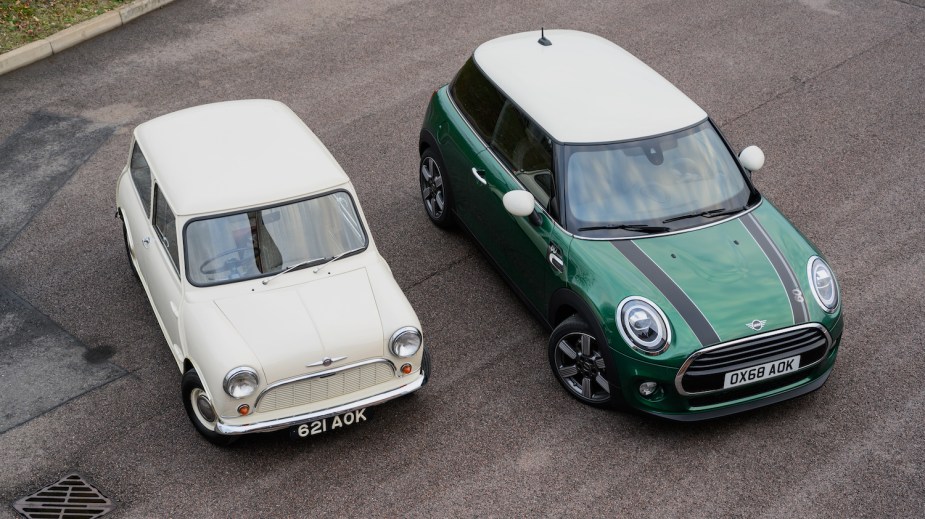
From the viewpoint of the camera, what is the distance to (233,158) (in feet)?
22.3

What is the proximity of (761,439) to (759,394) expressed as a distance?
1.06ft

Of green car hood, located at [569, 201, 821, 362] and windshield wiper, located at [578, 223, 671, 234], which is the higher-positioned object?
windshield wiper, located at [578, 223, 671, 234]

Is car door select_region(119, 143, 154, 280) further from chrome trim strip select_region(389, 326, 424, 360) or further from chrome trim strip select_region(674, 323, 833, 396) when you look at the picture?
chrome trim strip select_region(674, 323, 833, 396)

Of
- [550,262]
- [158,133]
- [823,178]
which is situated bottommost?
[823,178]

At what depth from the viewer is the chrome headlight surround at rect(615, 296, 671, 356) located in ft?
19.9

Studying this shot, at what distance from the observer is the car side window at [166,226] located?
21.2 ft

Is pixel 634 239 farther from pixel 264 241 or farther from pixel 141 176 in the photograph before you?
pixel 141 176

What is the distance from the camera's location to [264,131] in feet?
23.5

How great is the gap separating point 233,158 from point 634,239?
2.89 metres

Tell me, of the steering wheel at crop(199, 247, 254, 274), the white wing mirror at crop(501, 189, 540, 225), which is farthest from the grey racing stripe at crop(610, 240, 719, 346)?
the steering wheel at crop(199, 247, 254, 274)

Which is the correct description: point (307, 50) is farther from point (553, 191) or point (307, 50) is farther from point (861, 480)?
point (861, 480)

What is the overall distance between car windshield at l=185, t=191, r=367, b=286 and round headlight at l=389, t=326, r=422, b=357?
2.65 ft

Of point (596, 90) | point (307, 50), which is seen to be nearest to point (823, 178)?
point (596, 90)

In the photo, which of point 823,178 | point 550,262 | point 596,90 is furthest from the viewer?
point 823,178
